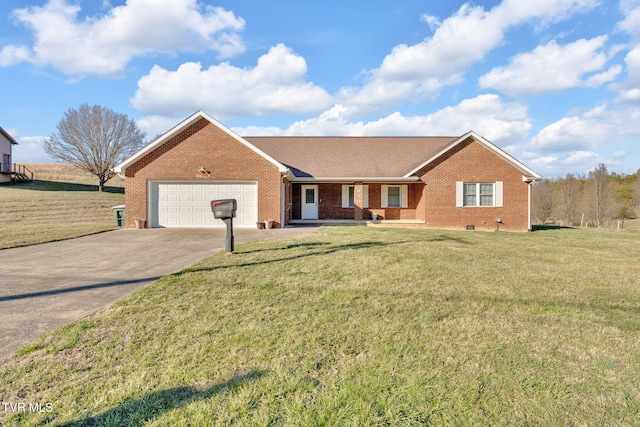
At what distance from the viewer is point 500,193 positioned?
18531 mm

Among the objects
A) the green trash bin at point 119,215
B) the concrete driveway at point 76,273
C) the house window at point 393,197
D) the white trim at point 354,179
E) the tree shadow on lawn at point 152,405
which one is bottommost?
the tree shadow on lawn at point 152,405

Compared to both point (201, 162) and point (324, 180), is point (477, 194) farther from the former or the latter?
point (201, 162)

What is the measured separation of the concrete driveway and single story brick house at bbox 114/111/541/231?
129 inches

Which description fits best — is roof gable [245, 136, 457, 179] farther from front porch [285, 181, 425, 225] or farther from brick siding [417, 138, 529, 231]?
brick siding [417, 138, 529, 231]

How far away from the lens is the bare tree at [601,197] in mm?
38688

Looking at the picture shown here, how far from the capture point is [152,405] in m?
2.75

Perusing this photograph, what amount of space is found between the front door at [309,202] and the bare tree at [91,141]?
2377 cm

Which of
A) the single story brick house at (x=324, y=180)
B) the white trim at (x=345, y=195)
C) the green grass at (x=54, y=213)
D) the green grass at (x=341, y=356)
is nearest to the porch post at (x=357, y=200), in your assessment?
the single story brick house at (x=324, y=180)

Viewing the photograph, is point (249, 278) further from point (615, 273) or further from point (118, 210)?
point (118, 210)

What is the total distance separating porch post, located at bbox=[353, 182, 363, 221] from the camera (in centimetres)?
1961

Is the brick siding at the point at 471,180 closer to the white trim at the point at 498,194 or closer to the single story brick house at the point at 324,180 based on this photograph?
the single story brick house at the point at 324,180

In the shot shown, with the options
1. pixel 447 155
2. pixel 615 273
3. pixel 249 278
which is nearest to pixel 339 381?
pixel 249 278

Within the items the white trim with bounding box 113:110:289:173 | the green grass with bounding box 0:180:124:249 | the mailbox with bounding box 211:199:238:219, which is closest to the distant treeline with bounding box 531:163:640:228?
the white trim with bounding box 113:110:289:173

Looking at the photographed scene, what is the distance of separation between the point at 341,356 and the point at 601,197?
4757 cm
